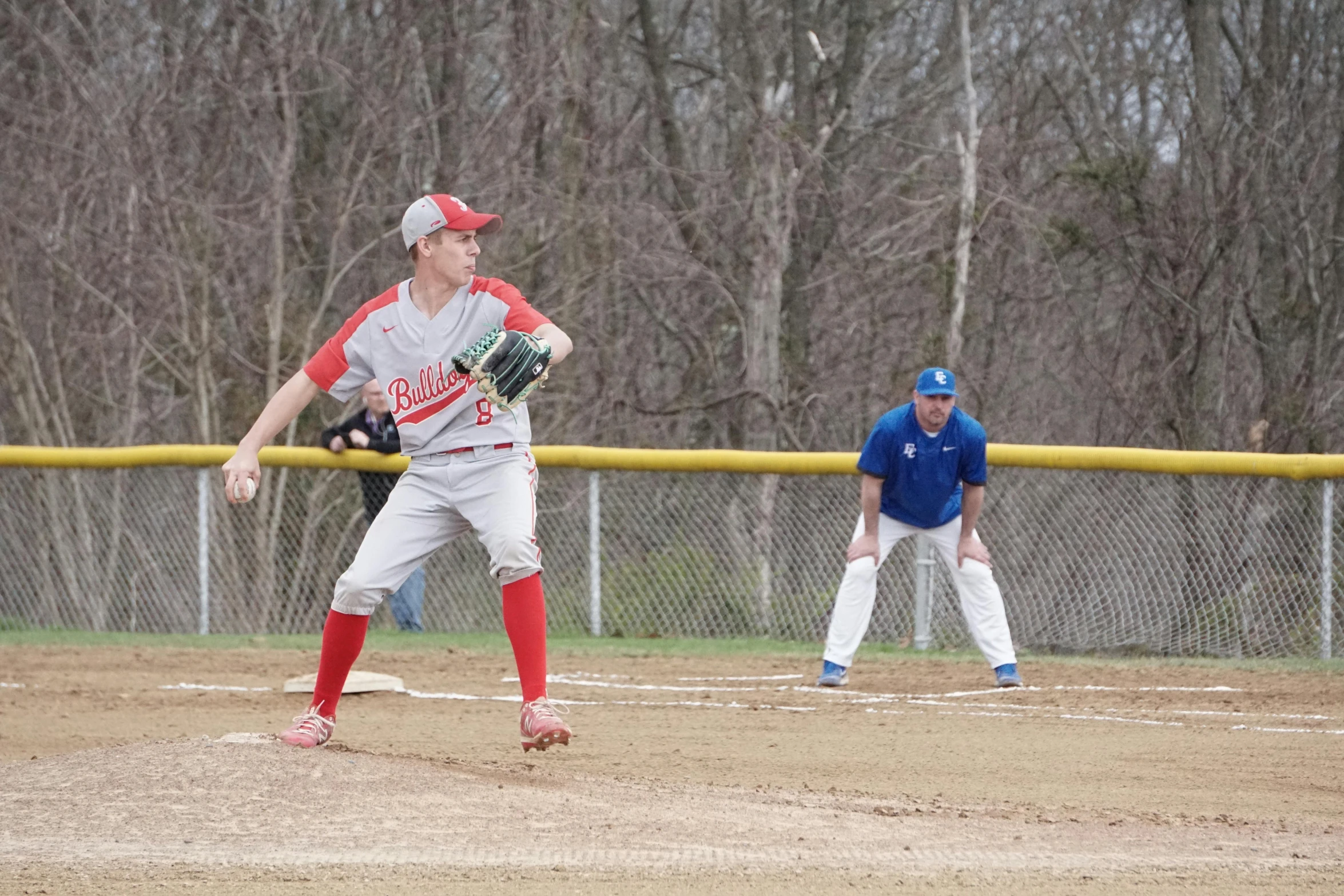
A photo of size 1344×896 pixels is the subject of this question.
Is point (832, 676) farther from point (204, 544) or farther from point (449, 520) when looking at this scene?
point (204, 544)

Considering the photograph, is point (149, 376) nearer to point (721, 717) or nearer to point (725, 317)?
point (725, 317)

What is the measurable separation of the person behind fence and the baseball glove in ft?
20.6

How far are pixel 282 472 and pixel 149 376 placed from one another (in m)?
3.67

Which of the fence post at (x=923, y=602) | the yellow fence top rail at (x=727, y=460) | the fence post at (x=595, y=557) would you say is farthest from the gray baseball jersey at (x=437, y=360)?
the fence post at (x=595, y=557)

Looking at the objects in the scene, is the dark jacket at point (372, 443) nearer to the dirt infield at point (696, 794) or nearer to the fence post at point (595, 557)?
the fence post at point (595, 557)

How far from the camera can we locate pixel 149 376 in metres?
16.5

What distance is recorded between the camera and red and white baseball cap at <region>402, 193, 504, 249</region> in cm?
574

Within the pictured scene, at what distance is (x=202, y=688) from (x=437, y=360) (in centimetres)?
431

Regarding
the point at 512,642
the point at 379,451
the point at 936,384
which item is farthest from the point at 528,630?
the point at 379,451

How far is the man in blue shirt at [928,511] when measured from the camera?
8797 millimetres

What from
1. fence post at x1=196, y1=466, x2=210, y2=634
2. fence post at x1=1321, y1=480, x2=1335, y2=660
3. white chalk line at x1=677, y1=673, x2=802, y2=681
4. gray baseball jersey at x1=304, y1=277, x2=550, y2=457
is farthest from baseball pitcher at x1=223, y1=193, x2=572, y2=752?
fence post at x1=196, y1=466, x2=210, y2=634

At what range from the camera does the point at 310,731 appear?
230 inches

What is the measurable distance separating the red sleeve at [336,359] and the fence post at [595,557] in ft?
19.9

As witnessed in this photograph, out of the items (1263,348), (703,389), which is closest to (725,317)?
(703,389)
